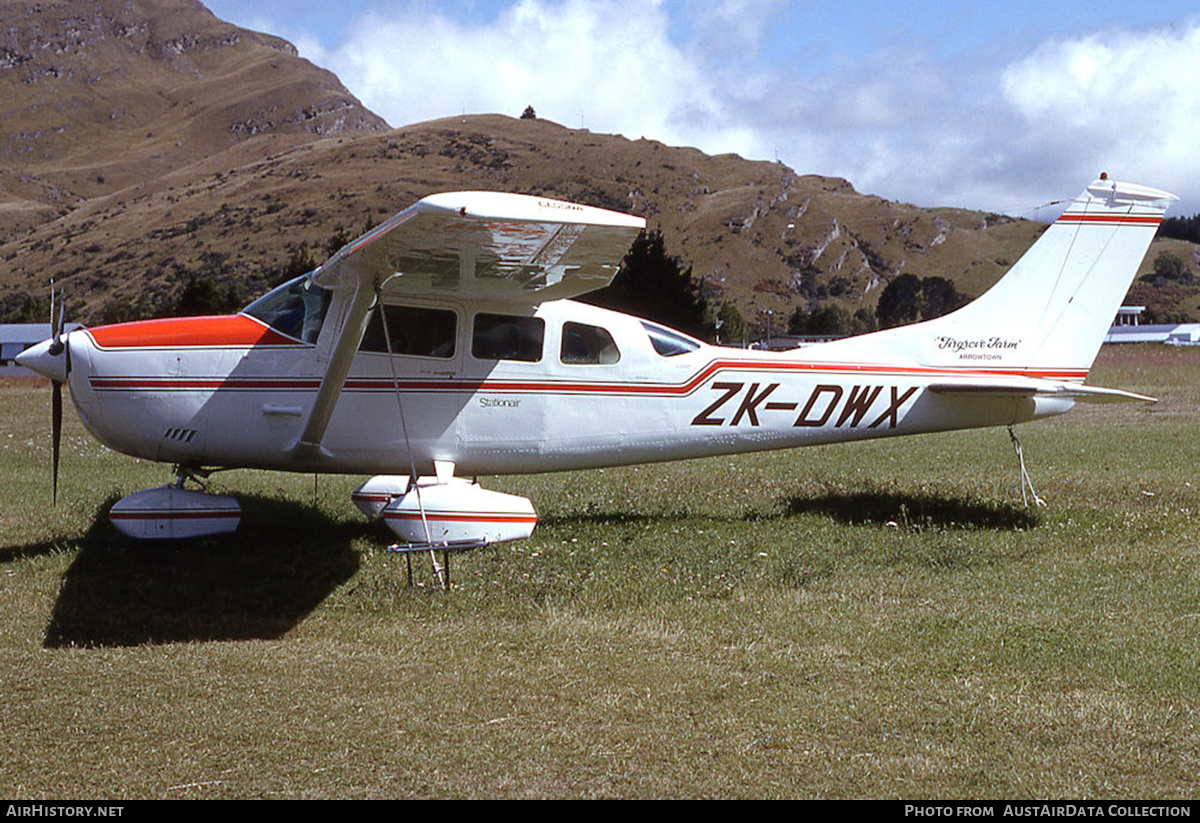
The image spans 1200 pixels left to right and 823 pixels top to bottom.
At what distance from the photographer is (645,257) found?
148 feet

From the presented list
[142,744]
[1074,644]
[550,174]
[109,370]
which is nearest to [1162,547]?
[1074,644]

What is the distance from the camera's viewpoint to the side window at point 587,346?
8.88 m

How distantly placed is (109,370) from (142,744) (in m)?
4.31

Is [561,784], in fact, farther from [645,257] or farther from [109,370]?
[645,257]

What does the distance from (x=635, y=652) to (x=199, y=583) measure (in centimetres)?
361

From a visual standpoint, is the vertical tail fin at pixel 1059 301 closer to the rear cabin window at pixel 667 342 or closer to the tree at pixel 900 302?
the rear cabin window at pixel 667 342

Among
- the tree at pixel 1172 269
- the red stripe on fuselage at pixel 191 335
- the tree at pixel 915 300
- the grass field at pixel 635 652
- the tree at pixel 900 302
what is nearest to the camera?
the grass field at pixel 635 652

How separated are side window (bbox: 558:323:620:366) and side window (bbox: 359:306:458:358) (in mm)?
998

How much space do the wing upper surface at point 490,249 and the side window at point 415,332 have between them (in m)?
0.21

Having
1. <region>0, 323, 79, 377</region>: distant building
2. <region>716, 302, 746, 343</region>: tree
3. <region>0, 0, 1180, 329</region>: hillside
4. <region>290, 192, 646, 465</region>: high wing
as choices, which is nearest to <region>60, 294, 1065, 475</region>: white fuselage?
<region>290, 192, 646, 465</region>: high wing

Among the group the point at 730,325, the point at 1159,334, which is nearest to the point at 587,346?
the point at 730,325

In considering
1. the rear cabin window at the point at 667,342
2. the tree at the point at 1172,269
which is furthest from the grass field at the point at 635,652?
the tree at the point at 1172,269

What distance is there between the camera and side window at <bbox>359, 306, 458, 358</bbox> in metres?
8.36

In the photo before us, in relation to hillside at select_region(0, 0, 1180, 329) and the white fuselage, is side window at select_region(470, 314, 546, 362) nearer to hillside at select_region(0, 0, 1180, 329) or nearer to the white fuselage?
the white fuselage
